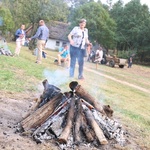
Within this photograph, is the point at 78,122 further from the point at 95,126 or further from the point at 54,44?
the point at 54,44

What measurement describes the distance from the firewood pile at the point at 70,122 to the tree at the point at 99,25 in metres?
32.2

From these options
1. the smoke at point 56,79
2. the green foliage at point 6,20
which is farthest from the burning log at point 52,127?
the green foliage at point 6,20

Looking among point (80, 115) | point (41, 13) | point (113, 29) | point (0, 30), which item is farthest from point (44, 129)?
point (113, 29)

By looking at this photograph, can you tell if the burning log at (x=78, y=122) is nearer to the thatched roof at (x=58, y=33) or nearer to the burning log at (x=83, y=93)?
the burning log at (x=83, y=93)

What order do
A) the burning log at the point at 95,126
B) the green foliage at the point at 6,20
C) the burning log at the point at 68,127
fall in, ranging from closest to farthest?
the burning log at the point at 68,127, the burning log at the point at 95,126, the green foliage at the point at 6,20

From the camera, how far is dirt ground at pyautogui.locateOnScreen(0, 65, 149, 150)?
180 inches

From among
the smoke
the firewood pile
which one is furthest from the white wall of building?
the firewood pile

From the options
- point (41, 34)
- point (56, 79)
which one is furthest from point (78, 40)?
point (41, 34)

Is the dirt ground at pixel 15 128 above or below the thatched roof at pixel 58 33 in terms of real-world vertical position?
below

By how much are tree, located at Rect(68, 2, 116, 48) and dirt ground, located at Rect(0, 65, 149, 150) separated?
30693 mm

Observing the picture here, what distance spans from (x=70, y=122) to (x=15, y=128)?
0.89m

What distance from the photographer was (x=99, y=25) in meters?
41.1

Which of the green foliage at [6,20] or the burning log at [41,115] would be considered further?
the green foliage at [6,20]

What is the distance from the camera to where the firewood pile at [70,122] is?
16.3ft
